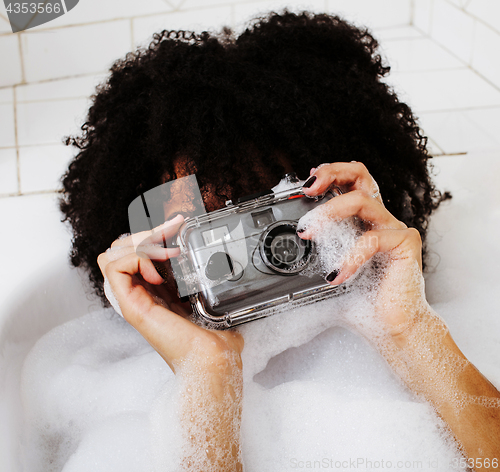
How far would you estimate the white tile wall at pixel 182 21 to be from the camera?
1149 millimetres

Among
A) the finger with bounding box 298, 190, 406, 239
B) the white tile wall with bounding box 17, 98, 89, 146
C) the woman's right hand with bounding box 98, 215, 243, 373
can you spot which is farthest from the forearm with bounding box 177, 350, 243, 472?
the white tile wall with bounding box 17, 98, 89, 146

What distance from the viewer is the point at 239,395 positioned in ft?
2.06

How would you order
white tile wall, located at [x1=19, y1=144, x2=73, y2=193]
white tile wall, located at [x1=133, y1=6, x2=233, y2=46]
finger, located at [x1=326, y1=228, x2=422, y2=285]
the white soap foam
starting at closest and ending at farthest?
finger, located at [x1=326, y1=228, x2=422, y2=285] → the white soap foam → white tile wall, located at [x1=19, y1=144, x2=73, y2=193] → white tile wall, located at [x1=133, y1=6, x2=233, y2=46]

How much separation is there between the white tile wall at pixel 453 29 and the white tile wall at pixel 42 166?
3.49 ft

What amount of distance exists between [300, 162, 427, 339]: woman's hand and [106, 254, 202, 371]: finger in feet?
0.70

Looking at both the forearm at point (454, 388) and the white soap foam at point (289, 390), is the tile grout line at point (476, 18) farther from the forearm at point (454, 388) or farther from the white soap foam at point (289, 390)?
the forearm at point (454, 388)

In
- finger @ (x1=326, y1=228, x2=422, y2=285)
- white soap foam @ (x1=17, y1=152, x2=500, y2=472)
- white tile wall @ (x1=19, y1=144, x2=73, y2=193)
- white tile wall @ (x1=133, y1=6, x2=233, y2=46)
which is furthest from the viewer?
white tile wall @ (x1=133, y1=6, x2=233, y2=46)

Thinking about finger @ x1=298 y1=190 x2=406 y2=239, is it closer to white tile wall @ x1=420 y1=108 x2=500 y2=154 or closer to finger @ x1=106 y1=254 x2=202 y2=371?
finger @ x1=106 y1=254 x2=202 y2=371

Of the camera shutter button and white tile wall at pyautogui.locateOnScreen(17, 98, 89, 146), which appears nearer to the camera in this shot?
the camera shutter button

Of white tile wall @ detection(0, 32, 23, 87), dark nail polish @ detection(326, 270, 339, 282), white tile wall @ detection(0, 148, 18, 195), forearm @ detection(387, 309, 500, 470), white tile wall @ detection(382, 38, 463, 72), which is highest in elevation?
white tile wall @ detection(0, 32, 23, 87)

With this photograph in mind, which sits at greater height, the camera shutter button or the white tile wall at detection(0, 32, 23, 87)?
the white tile wall at detection(0, 32, 23, 87)

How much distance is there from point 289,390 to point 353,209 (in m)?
0.37

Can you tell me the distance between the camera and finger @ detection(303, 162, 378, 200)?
1.91ft

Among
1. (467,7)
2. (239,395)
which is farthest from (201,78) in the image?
(467,7)
